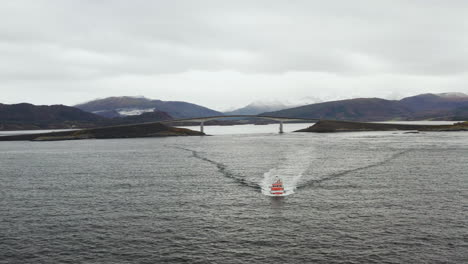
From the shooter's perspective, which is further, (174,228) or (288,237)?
(174,228)

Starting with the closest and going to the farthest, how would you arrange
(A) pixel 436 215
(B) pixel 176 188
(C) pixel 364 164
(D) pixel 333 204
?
(A) pixel 436 215 → (D) pixel 333 204 → (B) pixel 176 188 → (C) pixel 364 164

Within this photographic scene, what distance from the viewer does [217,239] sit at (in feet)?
96.8

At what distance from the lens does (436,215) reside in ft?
113

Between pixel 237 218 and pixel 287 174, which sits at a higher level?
pixel 287 174

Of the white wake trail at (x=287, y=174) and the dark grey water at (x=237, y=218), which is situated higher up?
the white wake trail at (x=287, y=174)

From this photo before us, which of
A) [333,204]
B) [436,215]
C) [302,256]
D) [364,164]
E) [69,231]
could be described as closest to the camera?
[302,256]

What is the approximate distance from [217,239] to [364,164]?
51.6m

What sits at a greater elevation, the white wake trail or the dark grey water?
the white wake trail

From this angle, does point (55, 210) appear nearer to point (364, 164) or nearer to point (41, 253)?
point (41, 253)

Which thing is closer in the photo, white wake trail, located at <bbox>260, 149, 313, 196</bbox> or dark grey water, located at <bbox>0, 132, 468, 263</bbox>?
dark grey water, located at <bbox>0, 132, 468, 263</bbox>

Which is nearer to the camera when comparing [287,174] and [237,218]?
[237,218]

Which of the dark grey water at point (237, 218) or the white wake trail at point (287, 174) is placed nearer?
the dark grey water at point (237, 218)

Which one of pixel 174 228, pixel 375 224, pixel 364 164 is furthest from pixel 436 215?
pixel 364 164

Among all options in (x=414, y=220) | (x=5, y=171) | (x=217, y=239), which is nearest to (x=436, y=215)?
(x=414, y=220)
